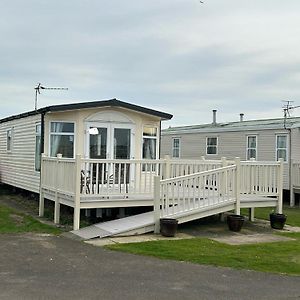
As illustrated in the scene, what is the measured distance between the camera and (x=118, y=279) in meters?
6.57

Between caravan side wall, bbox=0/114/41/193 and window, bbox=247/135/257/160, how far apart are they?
10409 mm

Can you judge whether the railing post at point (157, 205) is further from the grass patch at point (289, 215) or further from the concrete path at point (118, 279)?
the grass patch at point (289, 215)

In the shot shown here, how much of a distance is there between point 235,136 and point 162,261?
1551 cm

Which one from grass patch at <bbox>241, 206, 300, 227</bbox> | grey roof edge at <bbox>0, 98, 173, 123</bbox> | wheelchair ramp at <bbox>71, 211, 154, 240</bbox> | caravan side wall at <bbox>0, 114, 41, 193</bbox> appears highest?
grey roof edge at <bbox>0, 98, 173, 123</bbox>

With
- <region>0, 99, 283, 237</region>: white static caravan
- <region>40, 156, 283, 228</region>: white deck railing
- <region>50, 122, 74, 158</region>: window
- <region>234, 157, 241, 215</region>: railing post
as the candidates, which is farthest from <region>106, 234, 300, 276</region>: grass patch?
<region>50, 122, 74, 158</region>: window

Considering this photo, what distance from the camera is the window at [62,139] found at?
1410 centimetres

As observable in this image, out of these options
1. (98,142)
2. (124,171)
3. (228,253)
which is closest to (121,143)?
(98,142)

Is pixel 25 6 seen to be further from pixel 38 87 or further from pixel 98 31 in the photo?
pixel 38 87

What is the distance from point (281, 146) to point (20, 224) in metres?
12.7

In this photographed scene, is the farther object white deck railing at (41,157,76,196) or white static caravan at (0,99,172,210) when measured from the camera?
white static caravan at (0,99,172,210)

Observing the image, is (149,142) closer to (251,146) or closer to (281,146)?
(281,146)

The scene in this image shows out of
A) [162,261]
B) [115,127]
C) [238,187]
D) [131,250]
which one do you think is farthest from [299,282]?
[115,127]

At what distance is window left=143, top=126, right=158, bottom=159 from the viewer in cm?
1501

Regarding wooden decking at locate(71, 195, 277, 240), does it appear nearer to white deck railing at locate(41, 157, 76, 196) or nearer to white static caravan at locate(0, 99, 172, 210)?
white deck railing at locate(41, 157, 76, 196)
